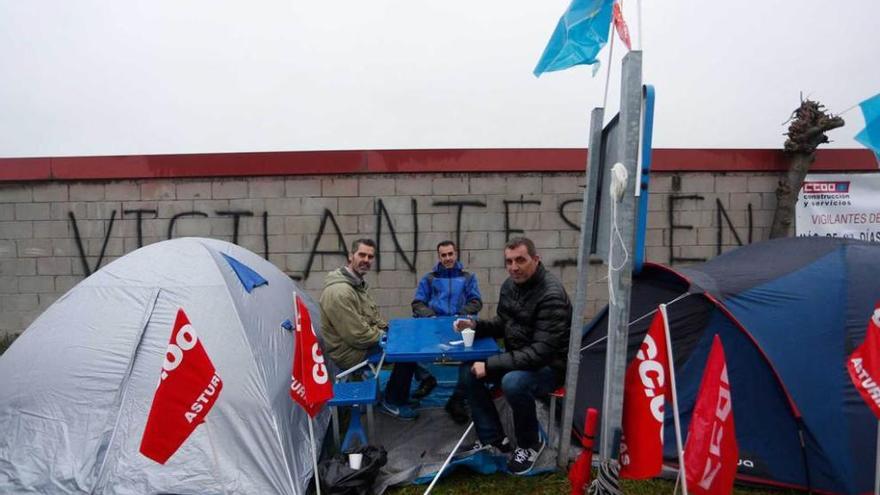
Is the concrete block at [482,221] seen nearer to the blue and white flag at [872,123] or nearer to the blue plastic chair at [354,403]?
the blue plastic chair at [354,403]

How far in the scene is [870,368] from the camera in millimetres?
2158

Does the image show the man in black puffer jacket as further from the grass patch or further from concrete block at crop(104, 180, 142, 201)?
concrete block at crop(104, 180, 142, 201)

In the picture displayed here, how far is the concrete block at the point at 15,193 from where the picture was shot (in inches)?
215

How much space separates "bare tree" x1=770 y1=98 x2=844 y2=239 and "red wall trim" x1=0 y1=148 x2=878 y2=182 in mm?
148

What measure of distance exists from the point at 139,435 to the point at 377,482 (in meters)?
1.28

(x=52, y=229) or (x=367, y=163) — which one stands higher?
(x=367, y=163)

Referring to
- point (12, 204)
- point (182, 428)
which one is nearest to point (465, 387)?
point (182, 428)

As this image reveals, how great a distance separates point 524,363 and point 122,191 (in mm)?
4932

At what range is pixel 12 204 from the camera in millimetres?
5488

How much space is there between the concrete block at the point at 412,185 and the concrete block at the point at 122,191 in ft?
9.39

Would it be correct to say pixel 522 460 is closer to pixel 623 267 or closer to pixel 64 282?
pixel 623 267

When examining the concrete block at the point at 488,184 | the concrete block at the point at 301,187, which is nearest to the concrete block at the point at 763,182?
the concrete block at the point at 488,184

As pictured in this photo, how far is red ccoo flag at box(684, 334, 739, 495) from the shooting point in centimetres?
204

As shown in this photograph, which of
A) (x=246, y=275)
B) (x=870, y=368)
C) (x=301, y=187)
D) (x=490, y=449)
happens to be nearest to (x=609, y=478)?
(x=490, y=449)
